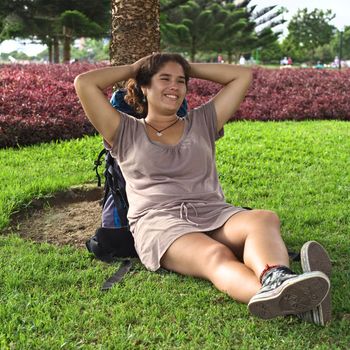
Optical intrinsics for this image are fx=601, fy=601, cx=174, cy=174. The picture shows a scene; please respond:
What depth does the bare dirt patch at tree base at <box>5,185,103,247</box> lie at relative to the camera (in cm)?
372

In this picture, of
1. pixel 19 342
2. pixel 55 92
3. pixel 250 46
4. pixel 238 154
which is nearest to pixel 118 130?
pixel 19 342

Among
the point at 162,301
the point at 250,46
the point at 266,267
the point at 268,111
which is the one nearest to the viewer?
the point at 266,267

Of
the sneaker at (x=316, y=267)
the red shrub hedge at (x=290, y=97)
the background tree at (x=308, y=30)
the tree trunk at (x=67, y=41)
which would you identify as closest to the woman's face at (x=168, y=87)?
the sneaker at (x=316, y=267)

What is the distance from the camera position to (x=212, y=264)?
266 centimetres

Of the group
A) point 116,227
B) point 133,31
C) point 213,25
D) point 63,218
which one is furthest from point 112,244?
point 213,25

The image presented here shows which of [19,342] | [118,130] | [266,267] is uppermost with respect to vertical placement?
[118,130]

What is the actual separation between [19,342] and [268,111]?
24.2ft

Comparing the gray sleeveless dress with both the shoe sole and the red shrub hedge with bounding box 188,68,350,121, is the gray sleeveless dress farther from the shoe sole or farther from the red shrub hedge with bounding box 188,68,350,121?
the red shrub hedge with bounding box 188,68,350,121

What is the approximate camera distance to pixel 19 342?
2.24 m

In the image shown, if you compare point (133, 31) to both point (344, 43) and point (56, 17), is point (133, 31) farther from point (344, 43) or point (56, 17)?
point (344, 43)

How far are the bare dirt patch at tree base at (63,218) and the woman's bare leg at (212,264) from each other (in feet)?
3.02

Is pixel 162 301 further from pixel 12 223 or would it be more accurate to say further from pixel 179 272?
pixel 12 223

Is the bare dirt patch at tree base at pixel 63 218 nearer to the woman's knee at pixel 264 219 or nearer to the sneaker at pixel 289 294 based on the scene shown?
the woman's knee at pixel 264 219

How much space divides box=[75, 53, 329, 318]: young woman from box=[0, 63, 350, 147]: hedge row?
11.4ft
